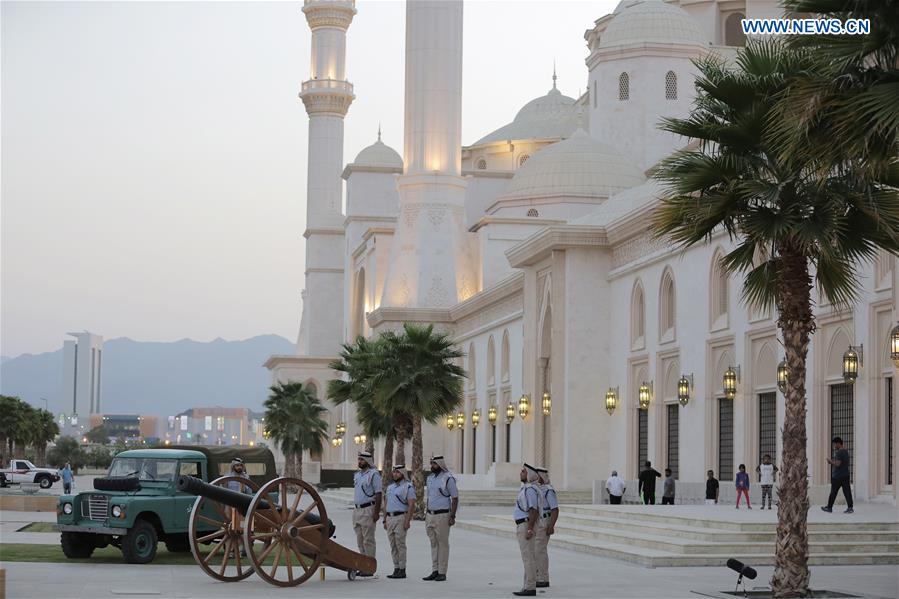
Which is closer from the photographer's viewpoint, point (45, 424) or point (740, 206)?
point (740, 206)

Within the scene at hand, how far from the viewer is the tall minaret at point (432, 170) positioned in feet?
188

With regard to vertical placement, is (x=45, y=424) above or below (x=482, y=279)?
below

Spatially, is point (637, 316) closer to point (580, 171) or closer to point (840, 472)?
point (840, 472)

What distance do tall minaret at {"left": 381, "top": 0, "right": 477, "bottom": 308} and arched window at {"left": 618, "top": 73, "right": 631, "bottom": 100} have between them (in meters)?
8.00

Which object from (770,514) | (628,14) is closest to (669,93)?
(628,14)

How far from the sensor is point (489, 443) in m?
A: 51.4

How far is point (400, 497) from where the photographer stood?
16.8 meters

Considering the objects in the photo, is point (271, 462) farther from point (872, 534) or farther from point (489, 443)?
point (489, 443)

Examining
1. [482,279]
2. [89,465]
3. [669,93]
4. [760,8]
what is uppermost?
[760,8]

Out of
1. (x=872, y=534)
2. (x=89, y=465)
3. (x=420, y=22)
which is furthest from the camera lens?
(x=89, y=465)

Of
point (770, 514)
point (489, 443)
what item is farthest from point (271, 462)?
point (489, 443)

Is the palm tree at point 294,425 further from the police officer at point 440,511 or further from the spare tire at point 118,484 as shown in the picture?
the police officer at point 440,511

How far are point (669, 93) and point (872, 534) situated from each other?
113ft

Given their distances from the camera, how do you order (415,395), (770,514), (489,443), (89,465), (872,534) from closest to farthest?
(872,534), (770,514), (415,395), (489,443), (89,465)
